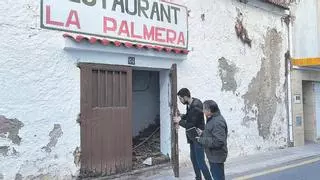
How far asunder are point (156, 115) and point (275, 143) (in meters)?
4.52

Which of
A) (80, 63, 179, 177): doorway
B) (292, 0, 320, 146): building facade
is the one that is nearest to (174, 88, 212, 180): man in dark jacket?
(80, 63, 179, 177): doorway

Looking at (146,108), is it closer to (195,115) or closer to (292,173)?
(195,115)

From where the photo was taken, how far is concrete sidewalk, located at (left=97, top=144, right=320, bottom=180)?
9.82 m

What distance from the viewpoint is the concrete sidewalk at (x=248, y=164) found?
9818mm

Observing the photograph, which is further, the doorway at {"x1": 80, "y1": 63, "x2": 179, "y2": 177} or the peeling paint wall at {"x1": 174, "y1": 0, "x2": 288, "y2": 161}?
the peeling paint wall at {"x1": 174, "y1": 0, "x2": 288, "y2": 161}

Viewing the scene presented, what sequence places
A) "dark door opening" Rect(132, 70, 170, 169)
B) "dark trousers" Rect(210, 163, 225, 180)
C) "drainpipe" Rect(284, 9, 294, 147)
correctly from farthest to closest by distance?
"drainpipe" Rect(284, 9, 294, 147) < "dark door opening" Rect(132, 70, 170, 169) < "dark trousers" Rect(210, 163, 225, 180)

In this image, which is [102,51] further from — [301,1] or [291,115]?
[301,1]

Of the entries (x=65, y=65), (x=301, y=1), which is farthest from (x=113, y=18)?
(x=301, y=1)

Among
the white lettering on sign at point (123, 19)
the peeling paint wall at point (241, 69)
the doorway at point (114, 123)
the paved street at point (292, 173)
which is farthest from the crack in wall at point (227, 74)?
the paved street at point (292, 173)

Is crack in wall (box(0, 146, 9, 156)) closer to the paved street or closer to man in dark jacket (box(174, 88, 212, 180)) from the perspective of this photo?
man in dark jacket (box(174, 88, 212, 180))

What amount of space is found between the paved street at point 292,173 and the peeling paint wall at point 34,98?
3.71 m

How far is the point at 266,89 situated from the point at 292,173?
442cm

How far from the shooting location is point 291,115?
1568cm

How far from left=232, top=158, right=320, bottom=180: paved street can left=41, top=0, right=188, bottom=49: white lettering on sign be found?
11.0 ft
